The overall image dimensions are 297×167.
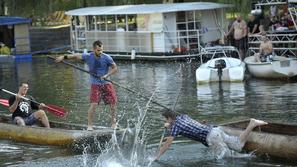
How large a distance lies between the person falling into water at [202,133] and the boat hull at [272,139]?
0.55 ft

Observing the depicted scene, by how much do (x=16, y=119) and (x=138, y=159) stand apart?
3.38m

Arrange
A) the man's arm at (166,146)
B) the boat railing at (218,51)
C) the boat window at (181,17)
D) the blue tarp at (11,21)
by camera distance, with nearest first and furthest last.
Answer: the man's arm at (166,146) → the boat railing at (218,51) → the boat window at (181,17) → the blue tarp at (11,21)

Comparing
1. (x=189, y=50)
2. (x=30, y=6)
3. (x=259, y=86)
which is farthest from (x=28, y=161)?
(x=30, y=6)

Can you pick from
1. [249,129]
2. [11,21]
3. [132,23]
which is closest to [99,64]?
[249,129]

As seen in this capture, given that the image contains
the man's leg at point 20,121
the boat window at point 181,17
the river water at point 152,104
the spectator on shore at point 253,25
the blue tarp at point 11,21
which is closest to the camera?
the river water at point 152,104

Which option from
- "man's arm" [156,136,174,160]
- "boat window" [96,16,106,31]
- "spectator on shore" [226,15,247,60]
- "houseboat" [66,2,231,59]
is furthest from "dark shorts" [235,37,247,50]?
"man's arm" [156,136,174,160]

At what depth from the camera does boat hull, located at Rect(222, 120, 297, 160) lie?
1002 centimetres

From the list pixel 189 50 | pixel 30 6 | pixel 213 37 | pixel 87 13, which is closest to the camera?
pixel 189 50

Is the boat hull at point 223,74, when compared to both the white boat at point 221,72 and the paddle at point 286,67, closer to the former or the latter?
the white boat at point 221,72

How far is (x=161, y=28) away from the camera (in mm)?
32688

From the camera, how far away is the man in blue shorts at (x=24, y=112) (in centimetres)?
1313

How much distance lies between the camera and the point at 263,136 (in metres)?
10.5

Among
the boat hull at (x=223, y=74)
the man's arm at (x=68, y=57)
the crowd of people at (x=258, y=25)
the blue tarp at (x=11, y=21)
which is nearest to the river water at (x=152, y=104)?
the boat hull at (x=223, y=74)

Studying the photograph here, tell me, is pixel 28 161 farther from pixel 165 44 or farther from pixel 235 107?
pixel 165 44
